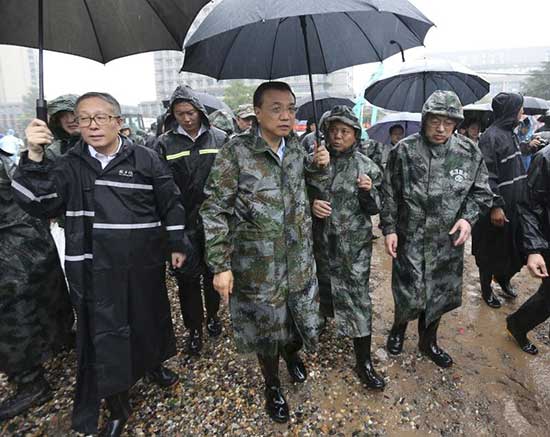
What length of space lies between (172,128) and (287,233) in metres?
1.50

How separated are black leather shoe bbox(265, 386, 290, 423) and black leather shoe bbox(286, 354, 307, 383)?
335mm

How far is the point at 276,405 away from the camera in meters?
2.41

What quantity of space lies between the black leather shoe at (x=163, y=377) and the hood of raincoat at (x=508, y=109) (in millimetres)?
3984

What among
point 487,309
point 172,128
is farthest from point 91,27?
point 487,309

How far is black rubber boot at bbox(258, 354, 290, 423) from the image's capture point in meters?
2.37

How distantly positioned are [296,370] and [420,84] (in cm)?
363

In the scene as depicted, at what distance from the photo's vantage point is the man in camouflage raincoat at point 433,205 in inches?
103

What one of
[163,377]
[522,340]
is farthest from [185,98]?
[522,340]

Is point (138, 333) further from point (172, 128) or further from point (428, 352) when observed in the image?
point (428, 352)

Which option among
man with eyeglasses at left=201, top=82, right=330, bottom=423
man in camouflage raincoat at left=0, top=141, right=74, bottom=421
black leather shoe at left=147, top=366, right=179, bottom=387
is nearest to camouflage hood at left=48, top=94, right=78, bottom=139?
man in camouflage raincoat at left=0, top=141, right=74, bottom=421

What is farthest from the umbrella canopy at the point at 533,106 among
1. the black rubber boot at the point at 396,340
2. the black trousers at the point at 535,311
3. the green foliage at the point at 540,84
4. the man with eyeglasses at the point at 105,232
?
the green foliage at the point at 540,84

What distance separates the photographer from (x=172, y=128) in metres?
2.96

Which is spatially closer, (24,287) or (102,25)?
(102,25)

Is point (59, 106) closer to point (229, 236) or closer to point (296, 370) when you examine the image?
point (229, 236)
